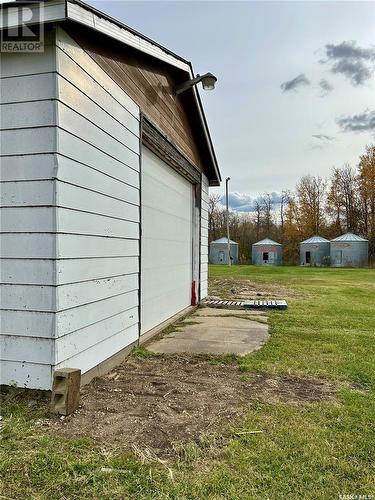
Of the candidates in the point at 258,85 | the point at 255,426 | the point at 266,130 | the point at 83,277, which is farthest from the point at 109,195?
the point at 266,130

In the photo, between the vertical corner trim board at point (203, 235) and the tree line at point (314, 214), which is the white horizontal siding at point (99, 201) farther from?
the tree line at point (314, 214)

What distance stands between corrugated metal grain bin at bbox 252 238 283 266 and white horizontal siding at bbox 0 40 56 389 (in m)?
31.8

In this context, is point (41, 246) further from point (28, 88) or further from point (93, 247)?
point (28, 88)

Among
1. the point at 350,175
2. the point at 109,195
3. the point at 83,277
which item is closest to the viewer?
the point at 83,277

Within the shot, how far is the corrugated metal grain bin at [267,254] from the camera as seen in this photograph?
33.5m

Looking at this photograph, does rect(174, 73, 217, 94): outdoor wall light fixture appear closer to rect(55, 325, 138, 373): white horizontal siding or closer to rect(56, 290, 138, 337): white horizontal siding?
rect(56, 290, 138, 337): white horizontal siding

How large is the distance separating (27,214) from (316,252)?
3188 cm

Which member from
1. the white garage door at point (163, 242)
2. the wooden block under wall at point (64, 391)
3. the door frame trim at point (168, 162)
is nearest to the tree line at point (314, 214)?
the door frame trim at point (168, 162)

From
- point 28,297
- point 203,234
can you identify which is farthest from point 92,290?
point 203,234

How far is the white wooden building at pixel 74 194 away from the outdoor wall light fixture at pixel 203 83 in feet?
3.36

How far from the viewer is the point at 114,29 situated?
3.38 m

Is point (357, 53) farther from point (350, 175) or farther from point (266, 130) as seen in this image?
point (350, 175)

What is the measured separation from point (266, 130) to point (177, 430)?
418 inches

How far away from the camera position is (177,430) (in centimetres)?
241
